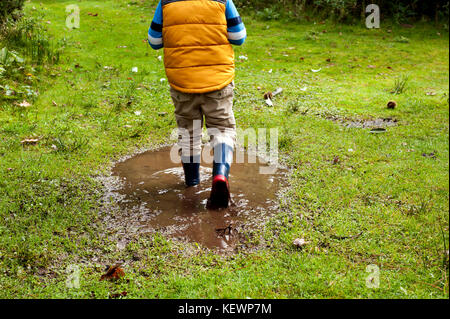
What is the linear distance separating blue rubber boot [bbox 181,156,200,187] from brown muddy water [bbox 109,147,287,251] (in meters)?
0.07

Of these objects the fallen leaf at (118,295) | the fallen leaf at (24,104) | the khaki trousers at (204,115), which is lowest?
the fallen leaf at (118,295)

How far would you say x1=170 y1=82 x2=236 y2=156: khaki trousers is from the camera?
3548 millimetres

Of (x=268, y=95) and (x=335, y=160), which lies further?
(x=268, y=95)

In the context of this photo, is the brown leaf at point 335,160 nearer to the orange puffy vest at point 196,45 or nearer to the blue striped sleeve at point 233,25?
the orange puffy vest at point 196,45

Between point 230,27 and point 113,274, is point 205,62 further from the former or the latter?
point 113,274

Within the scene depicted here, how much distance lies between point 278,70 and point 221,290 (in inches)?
213

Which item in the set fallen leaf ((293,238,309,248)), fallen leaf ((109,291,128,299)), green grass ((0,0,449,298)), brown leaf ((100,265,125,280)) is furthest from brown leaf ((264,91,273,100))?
fallen leaf ((109,291,128,299))

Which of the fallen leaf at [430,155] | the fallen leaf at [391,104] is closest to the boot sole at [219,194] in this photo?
the fallen leaf at [430,155]

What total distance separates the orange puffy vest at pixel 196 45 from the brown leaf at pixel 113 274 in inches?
60.0

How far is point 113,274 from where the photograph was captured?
276 cm

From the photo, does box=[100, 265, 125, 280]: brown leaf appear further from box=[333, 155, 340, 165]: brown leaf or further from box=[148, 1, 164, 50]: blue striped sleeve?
box=[333, 155, 340, 165]: brown leaf

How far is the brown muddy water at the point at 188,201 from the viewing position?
329 centimetres

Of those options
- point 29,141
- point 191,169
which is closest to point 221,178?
point 191,169

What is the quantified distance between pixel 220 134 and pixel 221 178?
19.9 inches
